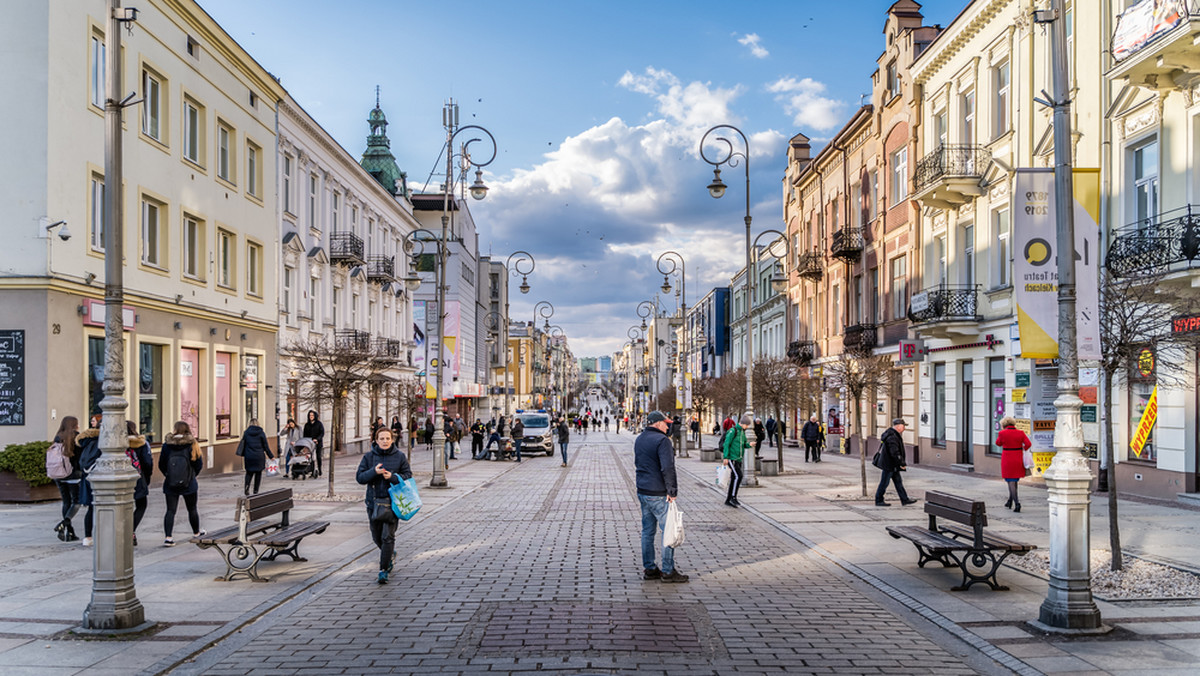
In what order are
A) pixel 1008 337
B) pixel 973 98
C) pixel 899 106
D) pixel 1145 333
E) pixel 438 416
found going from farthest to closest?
pixel 899 106 → pixel 973 98 → pixel 1008 337 → pixel 438 416 → pixel 1145 333

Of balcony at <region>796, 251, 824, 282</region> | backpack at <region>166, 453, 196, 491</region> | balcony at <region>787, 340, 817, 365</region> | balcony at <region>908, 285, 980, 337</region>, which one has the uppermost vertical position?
balcony at <region>796, 251, 824, 282</region>

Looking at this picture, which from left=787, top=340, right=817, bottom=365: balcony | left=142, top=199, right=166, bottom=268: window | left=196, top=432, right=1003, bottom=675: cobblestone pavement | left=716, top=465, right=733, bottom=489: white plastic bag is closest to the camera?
left=196, top=432, right=1003, bottom=675: cobblestone pavement

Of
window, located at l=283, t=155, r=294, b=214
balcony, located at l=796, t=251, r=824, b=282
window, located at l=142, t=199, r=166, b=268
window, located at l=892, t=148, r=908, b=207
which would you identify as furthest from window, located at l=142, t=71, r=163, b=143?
balcony, located at l=796, t=251, r=824, b=282

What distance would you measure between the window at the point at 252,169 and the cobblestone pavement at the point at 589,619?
18973 millimetres

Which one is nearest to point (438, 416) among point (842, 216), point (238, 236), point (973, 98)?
point (238, 236)

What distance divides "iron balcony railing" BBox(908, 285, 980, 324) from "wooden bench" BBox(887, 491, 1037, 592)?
1606 centimetres

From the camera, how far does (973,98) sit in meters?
26.6

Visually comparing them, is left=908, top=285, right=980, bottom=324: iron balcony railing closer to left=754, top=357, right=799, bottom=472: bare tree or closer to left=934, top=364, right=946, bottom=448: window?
left=934, top=364, right=946, bottom=448: window

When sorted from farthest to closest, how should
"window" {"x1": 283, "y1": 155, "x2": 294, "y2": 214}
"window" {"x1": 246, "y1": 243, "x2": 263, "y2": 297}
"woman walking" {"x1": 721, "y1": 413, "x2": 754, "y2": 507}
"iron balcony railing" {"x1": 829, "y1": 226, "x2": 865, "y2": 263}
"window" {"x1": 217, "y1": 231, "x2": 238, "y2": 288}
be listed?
"iron balcony railing" {"x1": 829, "y1": 226, "x2": 865, "y2": 263} → "window" {"x1": 283, "y1": 155, "x2": 294, "y2": 214} → "window" {"x1": 246, "y1": 243, "x2": 263, "y2": 297} → "window" {"x1": 217, "y1": 231, "x2": 238, "y2": 288} → "woman walking" {"x1": 721, "y1": 413, "x2": 754, "y2": 507}

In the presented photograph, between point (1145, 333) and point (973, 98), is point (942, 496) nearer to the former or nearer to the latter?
point (1145, 333)

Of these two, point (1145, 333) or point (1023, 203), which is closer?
point (1023, 203)

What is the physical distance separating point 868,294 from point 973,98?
11.4m

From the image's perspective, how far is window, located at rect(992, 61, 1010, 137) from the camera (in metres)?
24.6

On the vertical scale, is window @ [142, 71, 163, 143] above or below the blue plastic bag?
above
